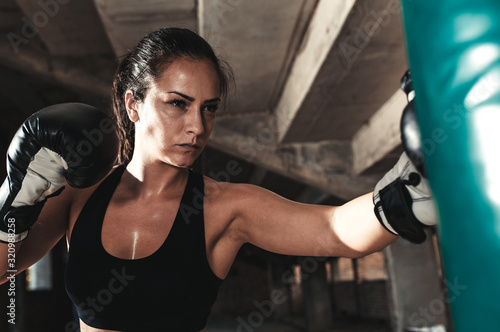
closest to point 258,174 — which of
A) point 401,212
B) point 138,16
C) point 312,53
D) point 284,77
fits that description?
point 284,77

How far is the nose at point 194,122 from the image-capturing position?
1.44 metres

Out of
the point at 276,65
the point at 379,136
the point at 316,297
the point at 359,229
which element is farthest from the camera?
the point at 316,297

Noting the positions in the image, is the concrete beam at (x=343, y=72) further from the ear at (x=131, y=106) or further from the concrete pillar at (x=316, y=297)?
the concrete pillar at (x=316, y=297)

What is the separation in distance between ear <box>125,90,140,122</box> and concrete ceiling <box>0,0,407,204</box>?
5.47 feet

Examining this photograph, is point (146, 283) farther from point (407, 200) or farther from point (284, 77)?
point (284, 77)

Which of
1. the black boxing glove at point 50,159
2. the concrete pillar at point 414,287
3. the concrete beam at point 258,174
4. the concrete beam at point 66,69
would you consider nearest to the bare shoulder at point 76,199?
the black boxing glove at point 50,159

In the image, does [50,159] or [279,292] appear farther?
[279,292]

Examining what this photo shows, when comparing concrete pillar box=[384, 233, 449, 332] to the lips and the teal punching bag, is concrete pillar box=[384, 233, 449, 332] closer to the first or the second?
the lips

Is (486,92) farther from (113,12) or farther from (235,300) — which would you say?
(235,300)

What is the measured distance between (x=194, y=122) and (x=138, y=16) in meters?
2.58

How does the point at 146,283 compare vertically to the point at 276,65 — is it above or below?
below

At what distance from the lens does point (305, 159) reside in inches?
221

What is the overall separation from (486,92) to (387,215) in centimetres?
71

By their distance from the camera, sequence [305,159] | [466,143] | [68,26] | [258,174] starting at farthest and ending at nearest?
[258,174] → [305,159] → [68,26] → [466,143]
